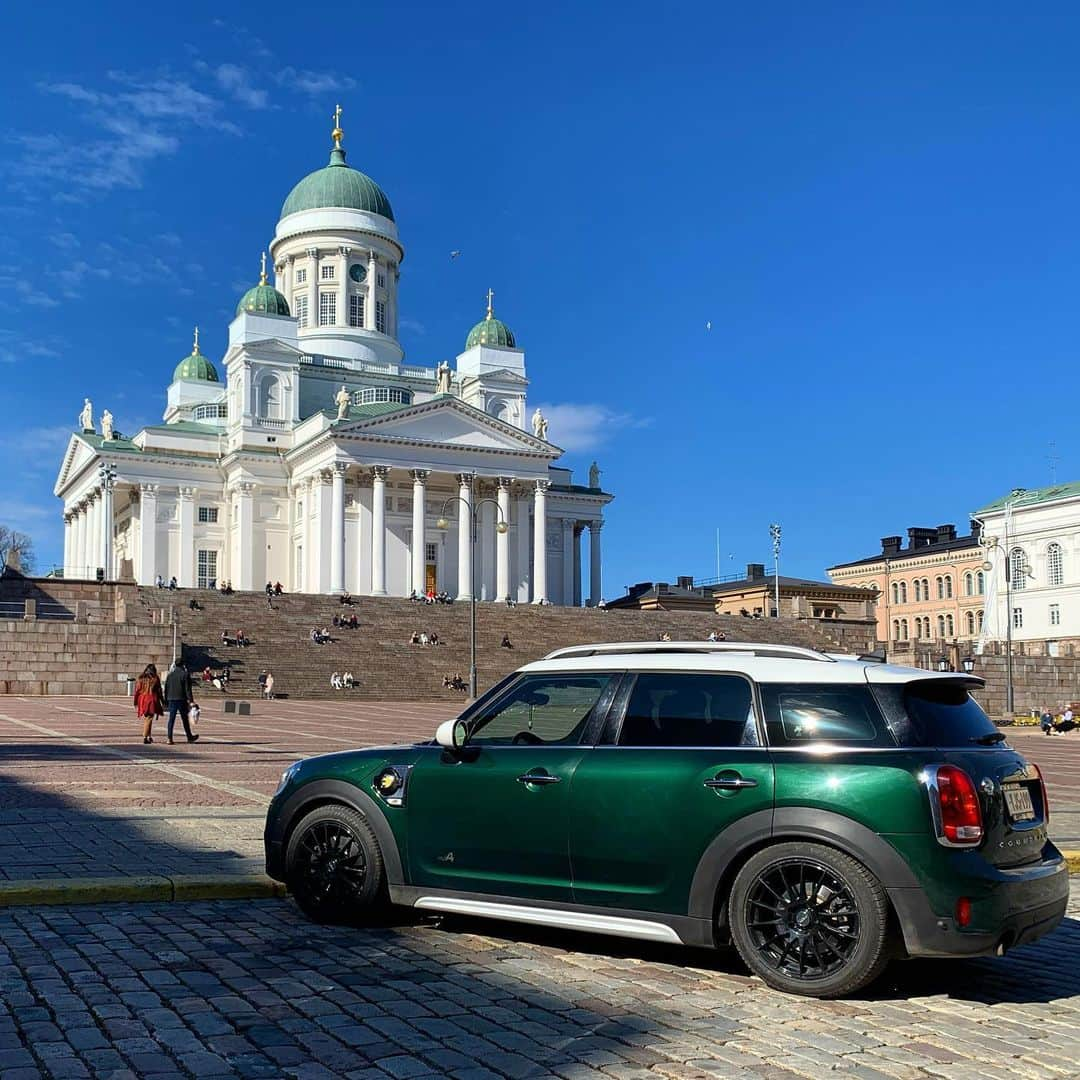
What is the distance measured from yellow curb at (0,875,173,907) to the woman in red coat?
14.4 meters

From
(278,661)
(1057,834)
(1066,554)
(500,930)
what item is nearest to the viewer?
(500,930)

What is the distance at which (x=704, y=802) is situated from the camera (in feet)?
22.5

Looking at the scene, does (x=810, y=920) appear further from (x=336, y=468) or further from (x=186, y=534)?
(x=186, y=534)

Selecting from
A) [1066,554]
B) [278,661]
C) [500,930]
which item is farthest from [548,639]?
[500,930]

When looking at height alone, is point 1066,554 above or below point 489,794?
above

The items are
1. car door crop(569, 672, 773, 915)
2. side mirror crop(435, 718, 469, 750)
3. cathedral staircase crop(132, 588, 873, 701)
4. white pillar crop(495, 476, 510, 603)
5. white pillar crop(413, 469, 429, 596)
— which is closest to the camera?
car door crop(569, 672, 773, 915)

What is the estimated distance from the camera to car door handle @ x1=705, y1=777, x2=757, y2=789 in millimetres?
6766

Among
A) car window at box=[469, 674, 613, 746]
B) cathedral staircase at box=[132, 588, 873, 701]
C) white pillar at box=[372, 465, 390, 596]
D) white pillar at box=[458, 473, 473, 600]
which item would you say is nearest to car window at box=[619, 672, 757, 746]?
car window at box=[469, 674, 613, 746]

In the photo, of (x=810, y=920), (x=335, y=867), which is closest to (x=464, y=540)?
(x=335, y=867)

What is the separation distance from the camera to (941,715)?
271 inches

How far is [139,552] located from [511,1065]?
7650 centimetres

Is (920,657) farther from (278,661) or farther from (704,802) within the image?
(704,802)

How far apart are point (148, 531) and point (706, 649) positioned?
7398 cm

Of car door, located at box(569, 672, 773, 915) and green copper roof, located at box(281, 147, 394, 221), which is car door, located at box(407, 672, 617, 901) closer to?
car door, located at box(569, 672, 773, 915)
